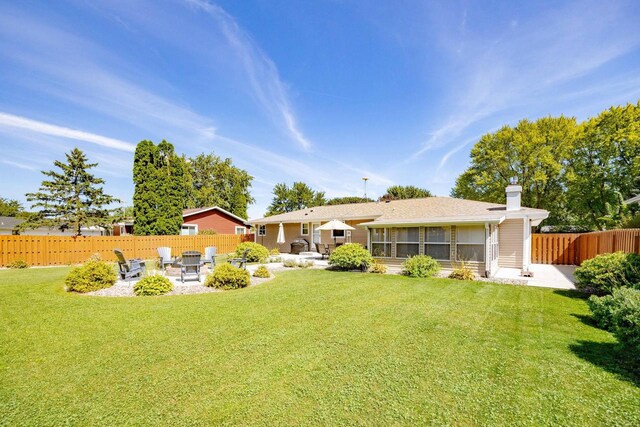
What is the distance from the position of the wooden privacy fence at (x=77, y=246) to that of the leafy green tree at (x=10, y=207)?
48.5m

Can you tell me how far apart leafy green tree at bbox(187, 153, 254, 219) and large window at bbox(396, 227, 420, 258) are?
1423 inches

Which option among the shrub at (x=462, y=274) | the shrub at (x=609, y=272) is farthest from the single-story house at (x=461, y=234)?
the shrub at (x=609, y=272)

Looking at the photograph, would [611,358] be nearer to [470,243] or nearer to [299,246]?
[470,243]

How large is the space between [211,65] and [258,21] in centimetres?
331

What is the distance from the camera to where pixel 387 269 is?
45.2 feet

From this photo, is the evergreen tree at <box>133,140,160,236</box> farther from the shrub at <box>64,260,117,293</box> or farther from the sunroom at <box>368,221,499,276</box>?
the sunroom at <box>368,221,499,276</box>

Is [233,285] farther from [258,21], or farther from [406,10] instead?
[406,10]

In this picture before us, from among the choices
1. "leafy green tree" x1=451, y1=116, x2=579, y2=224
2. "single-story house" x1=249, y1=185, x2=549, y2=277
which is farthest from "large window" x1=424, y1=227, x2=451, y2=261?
"leafy green tree" x1=451, y1=116, x2=579, y2=224

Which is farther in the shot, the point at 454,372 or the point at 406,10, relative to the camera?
the point at 406,10

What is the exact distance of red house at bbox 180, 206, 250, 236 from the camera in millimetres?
28266

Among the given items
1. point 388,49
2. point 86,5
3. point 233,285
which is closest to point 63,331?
point 233,285

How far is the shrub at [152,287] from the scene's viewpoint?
8.27 m

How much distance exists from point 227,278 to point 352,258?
6071 millimetres

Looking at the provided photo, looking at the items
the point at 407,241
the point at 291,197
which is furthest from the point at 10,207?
the point at 407,241
